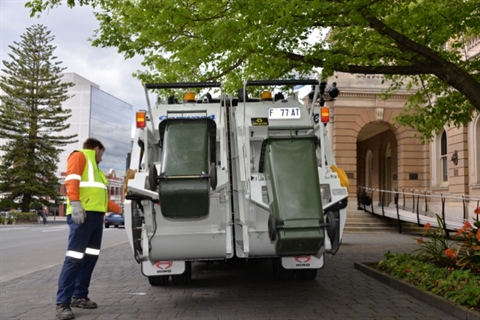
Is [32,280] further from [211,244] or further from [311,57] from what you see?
[311,57]

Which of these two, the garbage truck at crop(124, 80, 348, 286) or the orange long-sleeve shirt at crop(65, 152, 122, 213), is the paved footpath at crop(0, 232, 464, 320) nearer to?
the garbage truck at crop(124, 80, 348, 286)

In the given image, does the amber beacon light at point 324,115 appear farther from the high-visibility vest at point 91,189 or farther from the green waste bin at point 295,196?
the high-visibility vest at point 91,189

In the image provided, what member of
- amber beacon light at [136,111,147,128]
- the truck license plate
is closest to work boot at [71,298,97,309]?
amber beacon light at [136,111,147,128]

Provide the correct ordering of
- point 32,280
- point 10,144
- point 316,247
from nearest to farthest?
point 316,247
point 32,280
point 10,144

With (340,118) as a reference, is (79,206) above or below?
below

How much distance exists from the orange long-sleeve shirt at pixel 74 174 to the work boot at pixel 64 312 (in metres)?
1.16

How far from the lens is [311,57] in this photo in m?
9.68

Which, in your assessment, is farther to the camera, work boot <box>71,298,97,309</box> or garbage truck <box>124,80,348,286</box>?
work boot <box>71,298,97,309</box>

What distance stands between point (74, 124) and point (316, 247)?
102 m

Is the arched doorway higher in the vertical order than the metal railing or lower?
higher

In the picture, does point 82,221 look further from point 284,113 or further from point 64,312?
point 284,113

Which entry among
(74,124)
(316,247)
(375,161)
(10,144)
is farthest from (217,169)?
(74,124)

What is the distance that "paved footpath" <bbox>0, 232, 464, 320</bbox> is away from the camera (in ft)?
19.7

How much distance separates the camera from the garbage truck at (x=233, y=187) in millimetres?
5527
